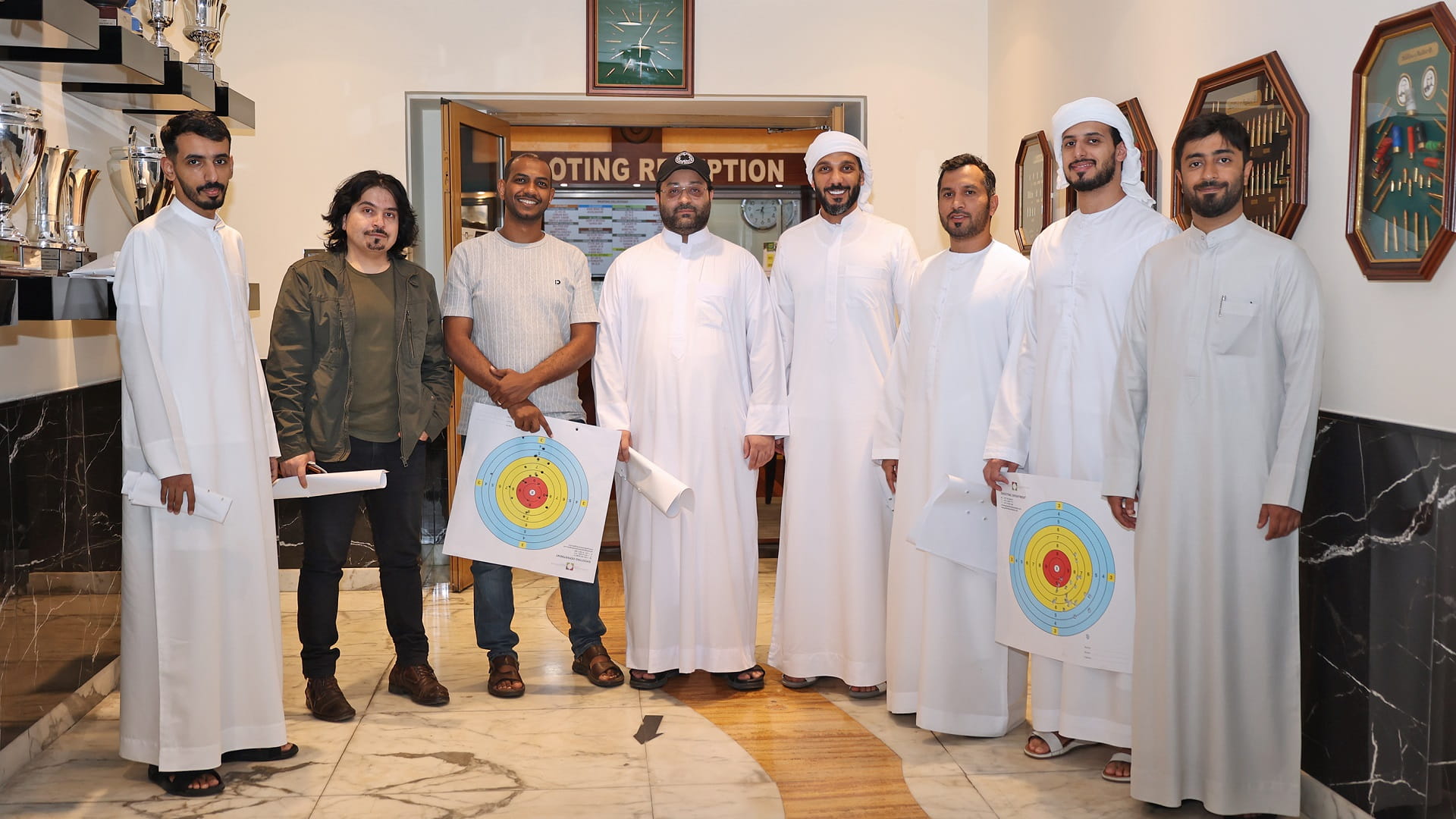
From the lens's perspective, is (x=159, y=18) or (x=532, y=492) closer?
(x=159, y=18)

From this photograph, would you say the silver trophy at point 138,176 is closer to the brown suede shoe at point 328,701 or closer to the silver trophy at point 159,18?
the silver trophy at point 159,18

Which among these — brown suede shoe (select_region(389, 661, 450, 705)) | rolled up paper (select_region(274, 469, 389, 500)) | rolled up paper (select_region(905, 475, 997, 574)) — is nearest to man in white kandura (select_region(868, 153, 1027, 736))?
rolled up paper (select_region(905, 475, 997, 574))

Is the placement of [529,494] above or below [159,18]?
below

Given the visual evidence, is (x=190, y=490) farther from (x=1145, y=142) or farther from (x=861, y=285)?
(x=1145, y=142)

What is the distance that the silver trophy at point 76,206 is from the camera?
3031 millimetres

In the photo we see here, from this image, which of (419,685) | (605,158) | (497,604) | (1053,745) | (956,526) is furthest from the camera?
(605,158)

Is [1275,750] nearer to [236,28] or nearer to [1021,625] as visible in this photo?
[1021,625]

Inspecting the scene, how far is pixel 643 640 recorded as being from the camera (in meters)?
3.85

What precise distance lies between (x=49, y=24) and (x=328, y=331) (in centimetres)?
112

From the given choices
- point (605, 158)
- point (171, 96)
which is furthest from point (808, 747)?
point (605, 158)

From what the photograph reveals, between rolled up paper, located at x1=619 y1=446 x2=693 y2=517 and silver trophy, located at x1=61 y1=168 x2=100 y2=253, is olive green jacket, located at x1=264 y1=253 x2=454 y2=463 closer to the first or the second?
silver trophy, located at x1=61 y1=168 x2=100 y2=253

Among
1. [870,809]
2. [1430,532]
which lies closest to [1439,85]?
[1430,532]

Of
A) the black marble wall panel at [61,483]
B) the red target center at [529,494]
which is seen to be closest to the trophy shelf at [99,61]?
the black marble wall panel at [61,483]

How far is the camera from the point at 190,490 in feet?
9.57
